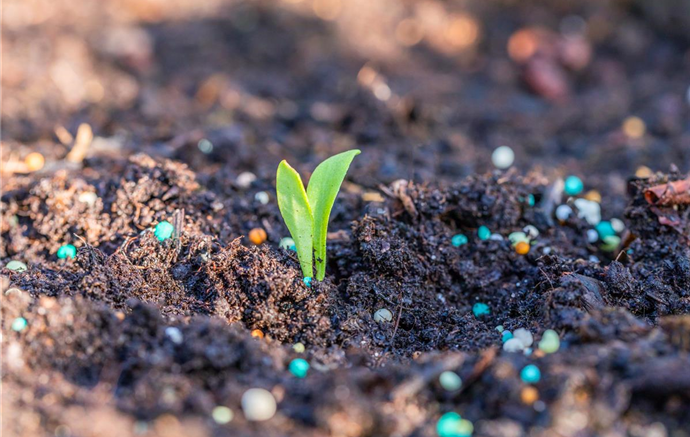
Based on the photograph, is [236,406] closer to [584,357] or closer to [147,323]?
[147,323]

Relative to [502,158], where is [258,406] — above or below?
above

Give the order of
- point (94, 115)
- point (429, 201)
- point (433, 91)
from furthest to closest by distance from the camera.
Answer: point (433, 91)
point (94, 115)
point (429, 201)

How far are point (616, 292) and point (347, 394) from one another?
3.14 ft

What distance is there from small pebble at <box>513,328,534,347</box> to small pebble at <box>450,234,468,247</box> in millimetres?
493

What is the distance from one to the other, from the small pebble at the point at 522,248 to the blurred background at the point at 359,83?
630mm

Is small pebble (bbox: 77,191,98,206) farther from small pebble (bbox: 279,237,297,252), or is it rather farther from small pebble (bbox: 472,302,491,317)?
small pebble (bbox: 472,302,491,317)

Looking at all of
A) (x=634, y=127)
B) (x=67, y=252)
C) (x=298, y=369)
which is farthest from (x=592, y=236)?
(x=67, y=252)

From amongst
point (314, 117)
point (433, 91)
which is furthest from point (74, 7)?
point (433, 91)

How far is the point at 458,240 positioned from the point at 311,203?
0.59 metres

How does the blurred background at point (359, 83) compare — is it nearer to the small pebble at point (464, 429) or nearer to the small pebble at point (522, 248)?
the small pebble at point (522, 248)

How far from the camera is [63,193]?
6.93 feet

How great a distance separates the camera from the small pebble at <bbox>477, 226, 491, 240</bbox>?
2104mm

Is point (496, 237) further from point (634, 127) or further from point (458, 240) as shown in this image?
point (634, 127)

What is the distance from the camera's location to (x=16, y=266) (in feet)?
6.35
